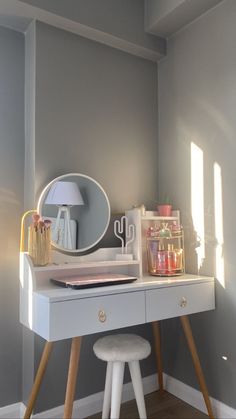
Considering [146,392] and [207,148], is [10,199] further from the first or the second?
[146,392]

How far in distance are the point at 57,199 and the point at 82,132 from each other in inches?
17.1

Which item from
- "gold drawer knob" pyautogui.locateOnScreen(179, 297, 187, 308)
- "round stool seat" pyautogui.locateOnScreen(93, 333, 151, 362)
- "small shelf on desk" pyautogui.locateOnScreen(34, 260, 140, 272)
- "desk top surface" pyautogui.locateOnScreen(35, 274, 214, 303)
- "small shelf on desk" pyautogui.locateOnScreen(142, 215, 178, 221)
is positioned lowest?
"round stool seat" pyautogui.locateOnScreen(93, 333, 151, 362)

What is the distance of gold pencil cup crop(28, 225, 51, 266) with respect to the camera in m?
1.58

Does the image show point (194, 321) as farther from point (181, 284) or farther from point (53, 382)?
point (53, 382)

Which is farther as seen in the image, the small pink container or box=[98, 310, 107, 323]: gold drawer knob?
the small pink container

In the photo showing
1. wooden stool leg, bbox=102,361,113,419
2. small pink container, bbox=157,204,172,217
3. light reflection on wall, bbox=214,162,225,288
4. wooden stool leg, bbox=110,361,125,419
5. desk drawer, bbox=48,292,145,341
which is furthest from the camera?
small pink container, bbox=157,204,172,217

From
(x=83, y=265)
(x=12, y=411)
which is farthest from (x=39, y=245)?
(x=12, y=411)

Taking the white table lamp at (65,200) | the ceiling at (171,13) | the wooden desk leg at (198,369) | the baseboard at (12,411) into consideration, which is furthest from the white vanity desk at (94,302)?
the ceiling at (171,13)

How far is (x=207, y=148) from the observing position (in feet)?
6.21

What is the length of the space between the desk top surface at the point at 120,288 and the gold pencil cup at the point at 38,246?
0.44 feet

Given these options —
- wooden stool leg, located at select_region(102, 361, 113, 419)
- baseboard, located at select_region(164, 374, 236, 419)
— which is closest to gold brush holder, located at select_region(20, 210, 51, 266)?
wooden stool leg, located at select_region(102, 361, 113, 419)

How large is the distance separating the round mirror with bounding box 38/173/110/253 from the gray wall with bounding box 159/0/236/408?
53cm

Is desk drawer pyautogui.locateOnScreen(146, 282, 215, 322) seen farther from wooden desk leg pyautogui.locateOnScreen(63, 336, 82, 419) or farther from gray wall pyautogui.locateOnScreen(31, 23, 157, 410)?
gray wall pyautogui.locateOnScreen(31, 23, 157, 410)

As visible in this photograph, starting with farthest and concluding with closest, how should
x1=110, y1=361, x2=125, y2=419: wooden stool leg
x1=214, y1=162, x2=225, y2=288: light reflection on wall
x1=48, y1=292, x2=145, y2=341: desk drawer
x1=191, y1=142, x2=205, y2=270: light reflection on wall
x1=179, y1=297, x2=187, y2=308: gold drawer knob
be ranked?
1. x1=191, y1=142, x2=205, y2=270: light reflection on wall
2. x1=214, y1=162, x2=225, y2=288: light reflection on wall
3. x1=179, y1=297, x2=187, y2=308: gold drawer knob
4. x1=110, y1=361, x2=125, y2=419: wooden stool leg
5. x1=48, y1=292, x2=145, y2=341: desk drawer
